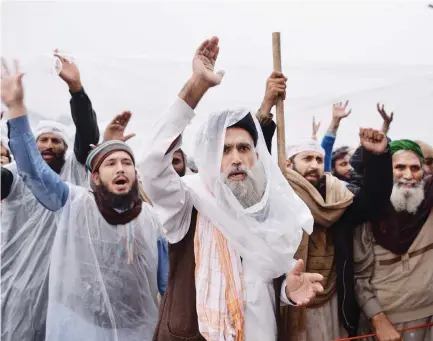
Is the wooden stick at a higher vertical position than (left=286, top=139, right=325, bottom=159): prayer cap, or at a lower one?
higher

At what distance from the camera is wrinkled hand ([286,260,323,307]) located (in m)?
2.50

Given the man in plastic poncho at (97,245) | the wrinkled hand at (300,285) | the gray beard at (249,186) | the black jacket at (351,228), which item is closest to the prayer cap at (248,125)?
the gray beard at (249,186)

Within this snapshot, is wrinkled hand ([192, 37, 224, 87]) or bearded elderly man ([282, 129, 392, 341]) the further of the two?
bearded elderly man ([282, 129, 392, 341])

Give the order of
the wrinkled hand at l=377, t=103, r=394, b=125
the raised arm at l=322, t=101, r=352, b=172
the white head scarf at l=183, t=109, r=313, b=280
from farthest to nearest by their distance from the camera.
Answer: the raised arm at l=322, t=101, r=352, b=172 < the wrinkled hand at l=377, t=103, r=394, b=125 < the white head scarf at l=183, t=109, r=313, b=280

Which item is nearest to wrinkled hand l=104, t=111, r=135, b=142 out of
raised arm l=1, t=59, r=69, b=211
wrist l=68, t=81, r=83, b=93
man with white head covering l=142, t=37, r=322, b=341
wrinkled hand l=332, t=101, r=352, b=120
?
wrist l=68, t=81, r=83, b=93

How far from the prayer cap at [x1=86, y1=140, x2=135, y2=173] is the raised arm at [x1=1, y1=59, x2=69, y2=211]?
42 cm

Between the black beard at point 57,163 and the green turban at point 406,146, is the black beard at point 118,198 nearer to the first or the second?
the black beard at point 57,163

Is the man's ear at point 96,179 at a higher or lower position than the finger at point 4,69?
lower

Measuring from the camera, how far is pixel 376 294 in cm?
373

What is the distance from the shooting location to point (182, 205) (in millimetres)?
2561

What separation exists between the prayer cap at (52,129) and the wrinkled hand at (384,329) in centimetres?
271

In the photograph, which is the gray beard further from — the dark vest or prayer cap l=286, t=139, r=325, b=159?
prayer cap l=286, t=139, r=325, b=159

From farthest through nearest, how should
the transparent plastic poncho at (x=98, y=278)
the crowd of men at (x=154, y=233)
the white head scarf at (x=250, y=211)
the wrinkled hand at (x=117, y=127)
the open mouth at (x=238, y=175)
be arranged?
the wrinkled hand at (x=117, y=127) < the transparent plastic poncho at (x=98, y=278) < the crowd of men at (x=154, y=233) < the open mouth at (x=238, y=175) < the white head scarf at (x=250, y=211)

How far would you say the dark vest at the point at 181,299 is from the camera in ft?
8.05
